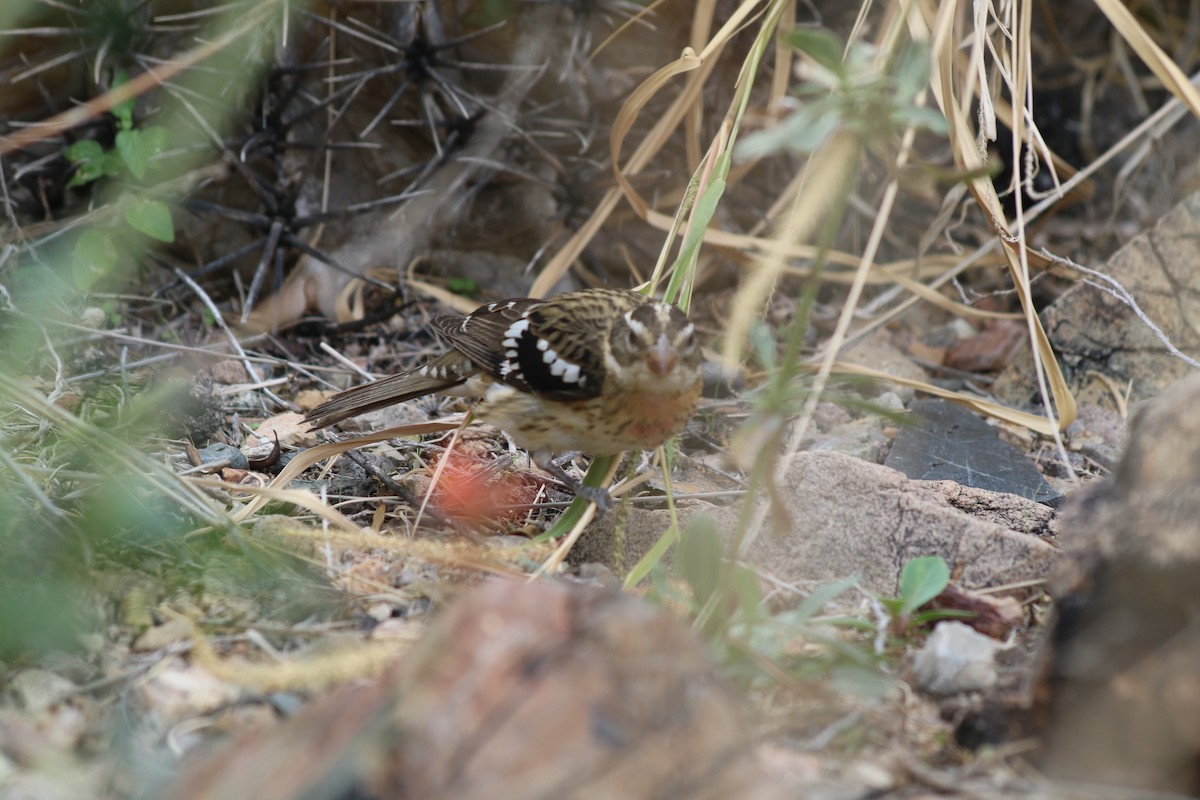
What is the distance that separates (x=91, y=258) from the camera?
4.93 m

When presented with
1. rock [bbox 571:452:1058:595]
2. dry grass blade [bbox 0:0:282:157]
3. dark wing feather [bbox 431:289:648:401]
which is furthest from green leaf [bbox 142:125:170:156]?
rock [bbox 571:452:1058:595]

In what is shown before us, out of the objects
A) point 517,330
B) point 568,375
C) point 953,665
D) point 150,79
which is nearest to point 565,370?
point 568,375

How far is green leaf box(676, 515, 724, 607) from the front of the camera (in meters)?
2.61

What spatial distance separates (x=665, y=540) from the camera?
10.1 ft

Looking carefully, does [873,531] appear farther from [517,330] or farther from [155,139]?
[155,139]

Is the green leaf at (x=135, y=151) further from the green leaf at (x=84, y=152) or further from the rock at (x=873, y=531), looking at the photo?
the rock at (x=873, y=531)

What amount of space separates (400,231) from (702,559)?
3739 mm

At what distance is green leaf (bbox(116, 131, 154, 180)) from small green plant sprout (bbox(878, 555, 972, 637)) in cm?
378

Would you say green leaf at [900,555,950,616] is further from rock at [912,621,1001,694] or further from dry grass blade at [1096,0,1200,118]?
dry grass blade at [1096,0,1200,118]

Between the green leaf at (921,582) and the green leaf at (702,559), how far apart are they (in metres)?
0.50

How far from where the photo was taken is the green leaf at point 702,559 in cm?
261

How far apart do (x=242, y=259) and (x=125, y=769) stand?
399cm

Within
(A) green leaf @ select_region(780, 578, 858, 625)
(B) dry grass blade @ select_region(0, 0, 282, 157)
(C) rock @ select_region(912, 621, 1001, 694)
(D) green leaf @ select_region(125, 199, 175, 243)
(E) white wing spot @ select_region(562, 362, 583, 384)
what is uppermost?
(B) dry grass blade @ select_region(0, 0, 282, 157)

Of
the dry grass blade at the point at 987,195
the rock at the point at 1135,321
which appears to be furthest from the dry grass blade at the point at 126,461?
the rock at the point at 1135,321
